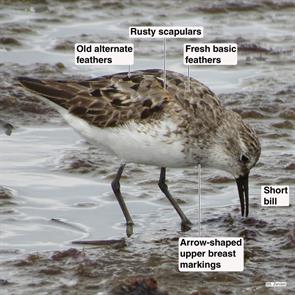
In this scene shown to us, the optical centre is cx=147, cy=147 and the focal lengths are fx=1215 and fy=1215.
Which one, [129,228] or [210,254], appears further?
[129,228]

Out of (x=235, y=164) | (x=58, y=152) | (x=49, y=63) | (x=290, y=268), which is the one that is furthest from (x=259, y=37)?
(x=290, y=268)

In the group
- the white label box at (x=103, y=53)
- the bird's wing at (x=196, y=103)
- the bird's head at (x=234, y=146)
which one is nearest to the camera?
the bird's wing at (x=196, y=103)

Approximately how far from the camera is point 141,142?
36.3ft

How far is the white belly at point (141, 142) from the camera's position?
36.2 feet

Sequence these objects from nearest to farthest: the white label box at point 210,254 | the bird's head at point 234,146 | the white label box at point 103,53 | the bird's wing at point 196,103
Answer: the white label box at point 210,254 → the bird's wing at point 196,103 → the bird's head at point 234,146 → the white label box at point 103,53

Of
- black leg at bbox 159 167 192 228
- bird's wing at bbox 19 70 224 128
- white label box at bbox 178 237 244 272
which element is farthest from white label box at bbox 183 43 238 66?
white label box at bbox 178 237 244 272

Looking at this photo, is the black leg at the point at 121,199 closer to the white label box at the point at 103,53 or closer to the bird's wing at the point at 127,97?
the bird's wing at the point at 127,97

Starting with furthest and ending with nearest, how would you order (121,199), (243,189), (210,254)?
(121,199), (243,189), (210,254)

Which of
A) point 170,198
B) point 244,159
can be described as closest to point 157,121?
point 244,159

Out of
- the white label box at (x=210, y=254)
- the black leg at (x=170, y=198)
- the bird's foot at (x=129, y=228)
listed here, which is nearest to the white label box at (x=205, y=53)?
the black leg at (x=170, y=198)

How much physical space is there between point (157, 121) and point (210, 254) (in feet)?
4.66

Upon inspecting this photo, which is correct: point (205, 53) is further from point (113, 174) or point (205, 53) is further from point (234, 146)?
point (234, 146)

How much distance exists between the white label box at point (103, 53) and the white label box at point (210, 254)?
9.06ft

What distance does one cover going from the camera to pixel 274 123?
14.4m
